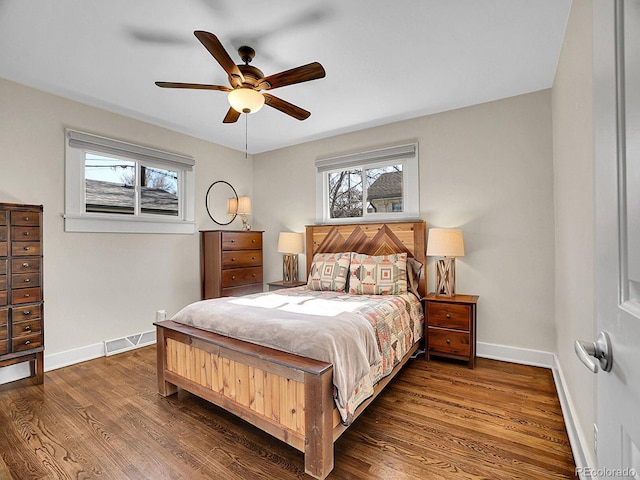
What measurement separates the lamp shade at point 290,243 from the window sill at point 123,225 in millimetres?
1203

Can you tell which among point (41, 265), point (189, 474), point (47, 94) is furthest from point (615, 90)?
point (47, 94)

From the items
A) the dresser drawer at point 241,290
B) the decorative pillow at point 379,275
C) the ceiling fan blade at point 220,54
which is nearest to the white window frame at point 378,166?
the decorative pillow at point 379,275

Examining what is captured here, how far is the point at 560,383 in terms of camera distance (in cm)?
247

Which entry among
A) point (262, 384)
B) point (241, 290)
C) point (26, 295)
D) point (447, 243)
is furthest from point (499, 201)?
point (26, 295)

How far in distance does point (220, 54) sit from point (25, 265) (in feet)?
7.92

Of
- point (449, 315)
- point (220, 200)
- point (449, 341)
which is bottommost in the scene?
point (449, 341)

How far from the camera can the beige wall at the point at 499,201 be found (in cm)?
304

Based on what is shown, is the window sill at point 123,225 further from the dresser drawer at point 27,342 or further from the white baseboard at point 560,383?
the white baseboard at point 560,383

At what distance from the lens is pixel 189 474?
1.69 m

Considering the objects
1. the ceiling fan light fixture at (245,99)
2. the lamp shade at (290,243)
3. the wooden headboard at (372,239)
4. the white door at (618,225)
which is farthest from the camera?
the lamp shade at (290,243)

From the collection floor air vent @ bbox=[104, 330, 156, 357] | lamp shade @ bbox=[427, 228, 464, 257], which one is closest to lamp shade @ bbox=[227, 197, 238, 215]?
floor air vent @ bbox=[104, 330, 156, 357]

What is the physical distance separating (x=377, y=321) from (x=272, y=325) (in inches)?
31.1

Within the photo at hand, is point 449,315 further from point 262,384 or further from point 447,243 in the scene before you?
point 262,384

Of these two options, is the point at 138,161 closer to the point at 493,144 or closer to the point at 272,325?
the point at 272,325
